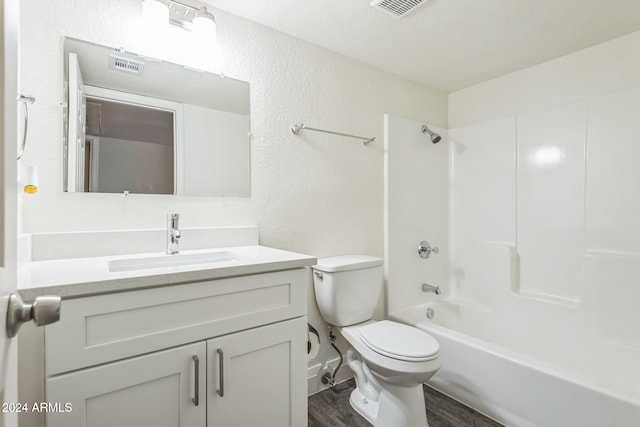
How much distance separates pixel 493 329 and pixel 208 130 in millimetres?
2286

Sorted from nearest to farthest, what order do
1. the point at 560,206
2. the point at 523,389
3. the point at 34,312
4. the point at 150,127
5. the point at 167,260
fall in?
the point at 34,312
the point at 167,260
the point at 150,127
the point at 523,389
the point at 560,206

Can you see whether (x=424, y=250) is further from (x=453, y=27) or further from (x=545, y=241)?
(x=453, y=27)

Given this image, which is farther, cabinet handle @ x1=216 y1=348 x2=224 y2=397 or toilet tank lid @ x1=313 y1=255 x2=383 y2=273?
toilet tank lid @ x1=313 y1=255 x2=383 y2=273

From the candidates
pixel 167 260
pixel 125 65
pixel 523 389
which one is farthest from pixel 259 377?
pixel 125 65

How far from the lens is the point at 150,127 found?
1.40 m

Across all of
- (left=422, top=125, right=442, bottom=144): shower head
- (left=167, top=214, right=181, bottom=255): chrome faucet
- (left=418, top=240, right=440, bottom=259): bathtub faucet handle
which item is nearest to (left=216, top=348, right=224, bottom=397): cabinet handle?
(left=167, top=214, right=181, bottom=255): chrome faucet

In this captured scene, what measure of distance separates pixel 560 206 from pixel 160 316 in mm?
2331

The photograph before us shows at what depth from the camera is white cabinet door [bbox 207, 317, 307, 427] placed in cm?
103

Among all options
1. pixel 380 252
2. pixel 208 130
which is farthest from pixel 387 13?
pixel 380 252

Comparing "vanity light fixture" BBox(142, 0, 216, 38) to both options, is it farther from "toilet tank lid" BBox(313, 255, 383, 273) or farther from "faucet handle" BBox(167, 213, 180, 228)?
"toilet tank lid" BBox(313, 255, 383, 273)

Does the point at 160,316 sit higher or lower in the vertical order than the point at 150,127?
→ lower

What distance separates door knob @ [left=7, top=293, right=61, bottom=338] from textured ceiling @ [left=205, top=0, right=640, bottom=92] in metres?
1.56

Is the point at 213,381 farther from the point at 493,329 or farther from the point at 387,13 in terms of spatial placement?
the point at 493,329

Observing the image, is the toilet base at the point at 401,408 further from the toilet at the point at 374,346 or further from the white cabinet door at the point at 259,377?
the white cabinet door at the point at 259,377
